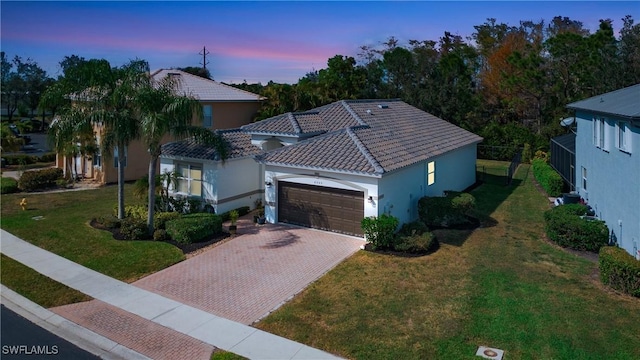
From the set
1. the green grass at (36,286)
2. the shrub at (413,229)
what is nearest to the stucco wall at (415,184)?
the shrub at (413,229)

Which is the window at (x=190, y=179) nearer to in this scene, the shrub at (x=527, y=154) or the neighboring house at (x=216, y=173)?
the neighboring house at (x=216, y=173)

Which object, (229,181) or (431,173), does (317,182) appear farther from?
(431,173)

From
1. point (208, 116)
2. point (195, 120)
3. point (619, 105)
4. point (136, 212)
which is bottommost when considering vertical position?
point (136, 212)

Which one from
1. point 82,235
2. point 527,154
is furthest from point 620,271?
point 527,154

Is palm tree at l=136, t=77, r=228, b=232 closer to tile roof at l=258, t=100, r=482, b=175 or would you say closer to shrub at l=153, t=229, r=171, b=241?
shrub at l=153, t=229, r=171, b=241

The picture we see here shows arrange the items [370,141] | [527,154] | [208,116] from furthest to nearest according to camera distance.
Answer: [527,154]
[208,116]
[370,141]

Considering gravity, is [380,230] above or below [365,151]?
below

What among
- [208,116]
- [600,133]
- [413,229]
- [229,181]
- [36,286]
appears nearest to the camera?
[36,286]
